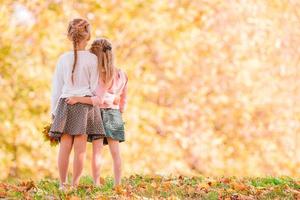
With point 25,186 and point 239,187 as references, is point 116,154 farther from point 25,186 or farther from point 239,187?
point 239,187

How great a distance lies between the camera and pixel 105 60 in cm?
674

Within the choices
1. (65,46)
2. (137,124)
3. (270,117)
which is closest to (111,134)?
(65,46)

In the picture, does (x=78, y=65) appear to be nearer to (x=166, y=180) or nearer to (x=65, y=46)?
(x=166, y=180)

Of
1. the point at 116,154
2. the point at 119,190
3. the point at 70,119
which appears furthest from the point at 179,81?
the point at 119,190

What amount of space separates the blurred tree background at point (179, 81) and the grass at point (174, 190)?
430cm

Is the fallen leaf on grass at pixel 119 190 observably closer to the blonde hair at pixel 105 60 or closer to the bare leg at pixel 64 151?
the bare leg at pixel 64 151

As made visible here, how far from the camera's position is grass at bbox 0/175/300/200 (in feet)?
20.5

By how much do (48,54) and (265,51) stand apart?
554 cm

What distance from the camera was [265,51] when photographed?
16.5 m

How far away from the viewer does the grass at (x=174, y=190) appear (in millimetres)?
6238

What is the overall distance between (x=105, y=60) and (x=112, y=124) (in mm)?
535

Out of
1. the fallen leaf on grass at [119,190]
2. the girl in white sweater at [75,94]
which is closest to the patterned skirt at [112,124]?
the girl in white sweater at [75,94]

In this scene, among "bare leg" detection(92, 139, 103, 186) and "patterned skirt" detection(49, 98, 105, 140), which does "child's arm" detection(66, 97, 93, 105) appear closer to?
"patterned skirt" detection(49, 98, 105, 140)

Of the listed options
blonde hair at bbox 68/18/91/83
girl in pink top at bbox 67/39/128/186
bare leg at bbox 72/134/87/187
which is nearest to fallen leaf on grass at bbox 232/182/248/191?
girl in pink top at bbox 67/39/128/186
